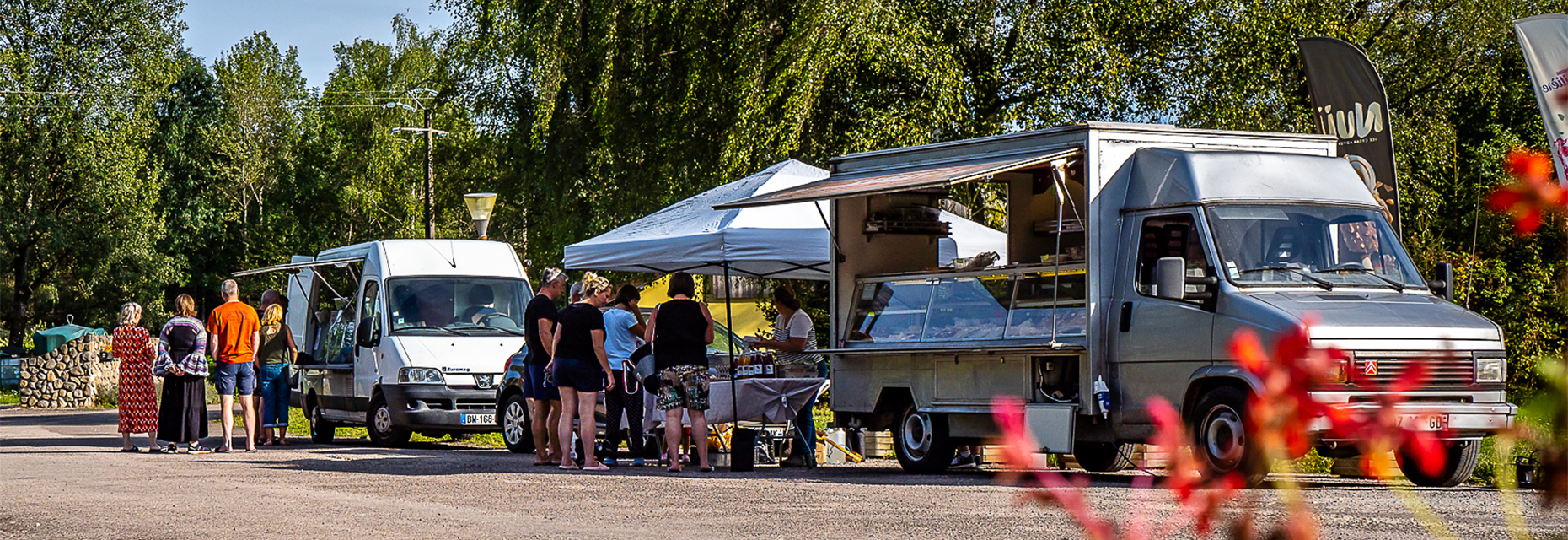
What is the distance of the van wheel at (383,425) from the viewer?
57.9ft

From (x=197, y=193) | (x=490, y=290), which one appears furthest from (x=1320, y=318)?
(x=197, y=193)

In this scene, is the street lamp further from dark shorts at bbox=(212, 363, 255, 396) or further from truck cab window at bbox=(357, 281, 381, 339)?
dark shorts at bbox=(212, 363, 255, 396)

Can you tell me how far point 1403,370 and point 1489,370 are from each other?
2.71ft

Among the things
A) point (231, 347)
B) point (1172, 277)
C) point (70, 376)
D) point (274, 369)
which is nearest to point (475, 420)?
point (274, 369)

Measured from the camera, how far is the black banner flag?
1502cm

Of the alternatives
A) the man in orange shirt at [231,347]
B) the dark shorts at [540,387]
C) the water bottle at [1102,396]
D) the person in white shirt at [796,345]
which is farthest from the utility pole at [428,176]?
the water bottle at [1102,396]

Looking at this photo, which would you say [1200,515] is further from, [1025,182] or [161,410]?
[161,410]

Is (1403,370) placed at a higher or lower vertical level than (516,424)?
higher

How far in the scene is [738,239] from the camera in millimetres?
14797

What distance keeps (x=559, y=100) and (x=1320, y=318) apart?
16044mm

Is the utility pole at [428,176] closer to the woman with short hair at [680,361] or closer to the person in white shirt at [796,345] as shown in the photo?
the person in white shirt at [796,345]

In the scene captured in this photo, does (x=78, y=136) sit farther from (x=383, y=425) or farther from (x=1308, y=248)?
(x=1308, y=248)

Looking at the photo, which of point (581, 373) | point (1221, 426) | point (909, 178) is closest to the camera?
point (1221, 426)

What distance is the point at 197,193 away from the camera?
63406mm
